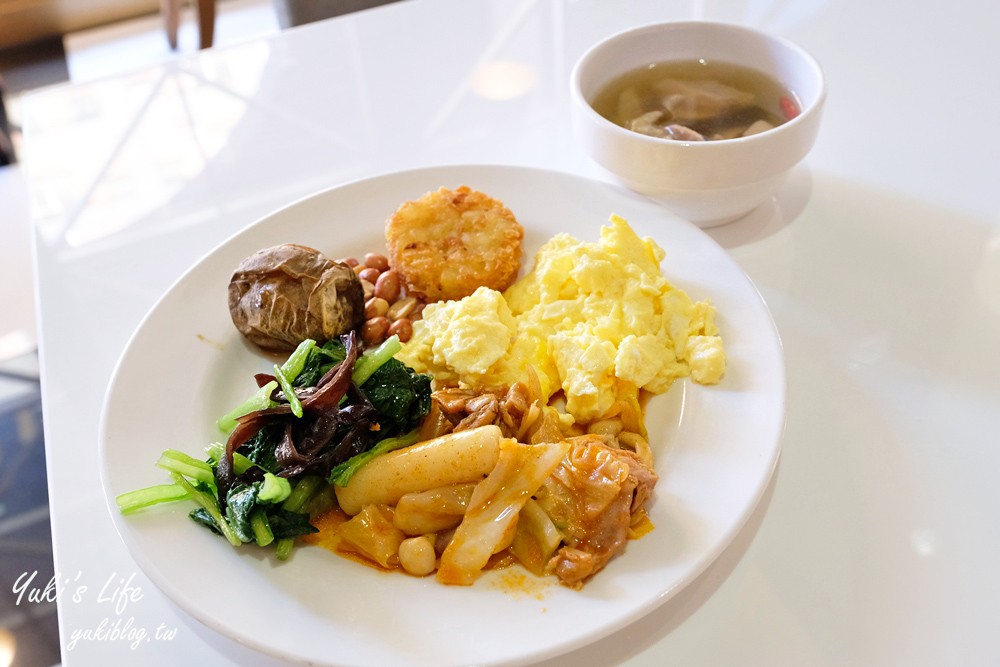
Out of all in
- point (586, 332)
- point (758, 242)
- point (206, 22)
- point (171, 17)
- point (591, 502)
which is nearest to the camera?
point (591, 502)

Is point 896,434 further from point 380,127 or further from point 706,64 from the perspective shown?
point 380,127

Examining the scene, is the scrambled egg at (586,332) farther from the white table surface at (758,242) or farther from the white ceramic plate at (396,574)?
the white table surface at (758,242)

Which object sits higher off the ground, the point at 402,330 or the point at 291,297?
the point at 291,297

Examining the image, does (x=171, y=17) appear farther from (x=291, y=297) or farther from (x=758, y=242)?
(x=758, y=242)

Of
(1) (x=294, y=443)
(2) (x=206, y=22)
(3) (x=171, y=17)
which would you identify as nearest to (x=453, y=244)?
(1) (x=294, y=443)

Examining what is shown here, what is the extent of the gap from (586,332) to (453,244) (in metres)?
0.56

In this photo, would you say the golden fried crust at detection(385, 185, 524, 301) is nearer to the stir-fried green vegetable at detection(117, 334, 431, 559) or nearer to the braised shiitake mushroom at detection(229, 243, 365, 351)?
the braised shiitake mushroom at detection(229, 243, 365, 351)

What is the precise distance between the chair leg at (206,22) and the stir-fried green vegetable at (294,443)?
5.32 meters

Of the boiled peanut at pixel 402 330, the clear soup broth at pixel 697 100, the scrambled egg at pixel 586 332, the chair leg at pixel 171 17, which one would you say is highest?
the clear soup broth at pixel 697 100

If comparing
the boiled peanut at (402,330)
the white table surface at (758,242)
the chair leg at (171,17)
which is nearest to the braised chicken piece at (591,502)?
the white table surface at (758,242)

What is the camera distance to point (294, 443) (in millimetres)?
A: 1997

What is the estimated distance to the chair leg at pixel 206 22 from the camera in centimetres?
648

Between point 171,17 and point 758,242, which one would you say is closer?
point 758,242

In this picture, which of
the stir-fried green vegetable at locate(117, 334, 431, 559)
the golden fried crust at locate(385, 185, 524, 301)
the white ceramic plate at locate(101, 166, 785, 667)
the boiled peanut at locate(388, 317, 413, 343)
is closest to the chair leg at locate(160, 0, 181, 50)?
the white ceramic plate at locate(101, 166, 785, 667)
